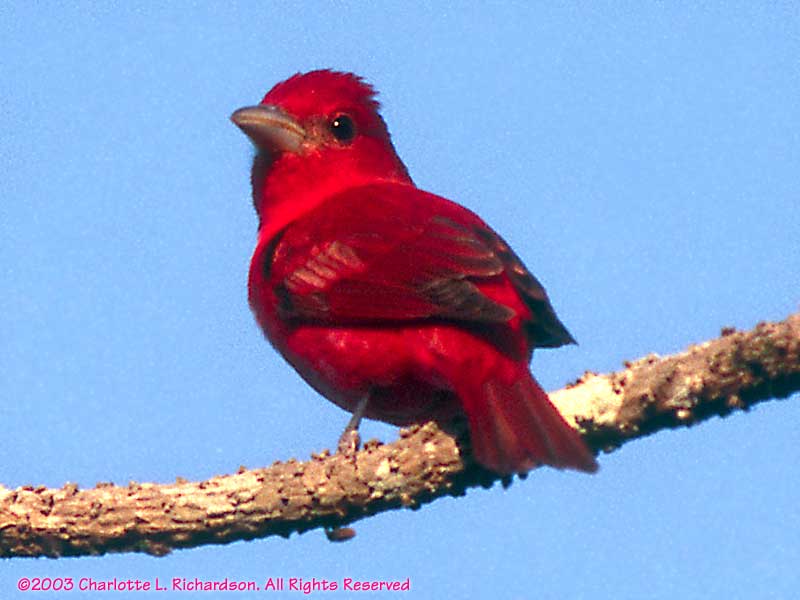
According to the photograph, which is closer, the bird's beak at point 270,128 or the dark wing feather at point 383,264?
the dark wing feather at point 383,264

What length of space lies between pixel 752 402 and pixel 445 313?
1278 mm

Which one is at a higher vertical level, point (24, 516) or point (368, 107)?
point (368, 107)

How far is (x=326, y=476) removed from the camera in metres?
4.39

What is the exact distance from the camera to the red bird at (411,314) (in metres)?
4.42

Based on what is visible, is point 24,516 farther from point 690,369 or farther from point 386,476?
point 690,369

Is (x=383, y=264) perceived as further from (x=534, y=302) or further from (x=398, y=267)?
(x=534, y=302)

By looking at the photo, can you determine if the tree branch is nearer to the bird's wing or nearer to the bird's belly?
the bird's belly

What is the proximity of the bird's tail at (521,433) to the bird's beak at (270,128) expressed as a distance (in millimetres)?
2231

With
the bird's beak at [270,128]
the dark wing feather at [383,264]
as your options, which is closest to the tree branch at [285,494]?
the dark wing feather at [383,264]

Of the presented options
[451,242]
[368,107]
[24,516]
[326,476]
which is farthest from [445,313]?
[368,107]

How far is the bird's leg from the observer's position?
182 inches

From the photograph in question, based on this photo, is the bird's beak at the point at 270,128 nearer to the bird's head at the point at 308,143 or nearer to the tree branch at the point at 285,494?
the bird's head at the point at 308,143

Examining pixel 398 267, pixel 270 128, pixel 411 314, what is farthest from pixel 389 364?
pixel 270 128

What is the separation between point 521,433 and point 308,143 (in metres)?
2.56
